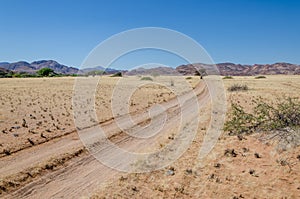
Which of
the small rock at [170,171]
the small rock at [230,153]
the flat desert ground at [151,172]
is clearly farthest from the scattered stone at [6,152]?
the small rock at [230,153]

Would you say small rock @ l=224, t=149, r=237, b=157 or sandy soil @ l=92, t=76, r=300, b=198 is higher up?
small rock @ l=224, t=149, r=237, b=157

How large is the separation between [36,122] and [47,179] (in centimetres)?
1039

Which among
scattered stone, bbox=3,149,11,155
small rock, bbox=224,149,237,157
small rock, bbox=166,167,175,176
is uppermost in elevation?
small rock, bbox=224,149,237,157

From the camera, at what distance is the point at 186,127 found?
16688 mm

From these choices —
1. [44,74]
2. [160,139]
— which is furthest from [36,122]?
[44,74]

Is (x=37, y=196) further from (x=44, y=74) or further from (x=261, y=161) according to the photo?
(x=44, y=74)

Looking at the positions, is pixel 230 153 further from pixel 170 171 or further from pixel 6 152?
pixel 6 152

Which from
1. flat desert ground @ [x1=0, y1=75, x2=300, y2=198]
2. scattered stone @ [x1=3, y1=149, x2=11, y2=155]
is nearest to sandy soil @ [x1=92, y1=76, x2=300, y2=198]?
flat desert ground @ [x1=0, y1=75, x2=300, y2=198]

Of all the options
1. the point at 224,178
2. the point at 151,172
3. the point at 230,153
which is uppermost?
the point at 230,153

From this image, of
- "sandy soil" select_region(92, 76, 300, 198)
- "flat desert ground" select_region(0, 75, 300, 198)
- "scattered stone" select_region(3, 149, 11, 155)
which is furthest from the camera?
"scattered stone" select_region(3, 149, 11, 155)

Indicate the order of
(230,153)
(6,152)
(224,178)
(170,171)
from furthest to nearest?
(6,152) → (230,153) → (170,171) → (224,178)

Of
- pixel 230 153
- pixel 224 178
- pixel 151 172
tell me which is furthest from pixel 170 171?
pixel 230 153

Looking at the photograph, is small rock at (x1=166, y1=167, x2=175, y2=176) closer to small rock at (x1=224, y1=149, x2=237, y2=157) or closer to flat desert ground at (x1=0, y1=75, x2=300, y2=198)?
flat desert ground at (x1=0, y1=75, x2=300, y2=198)

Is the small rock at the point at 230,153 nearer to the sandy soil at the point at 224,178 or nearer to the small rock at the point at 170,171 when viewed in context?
the sandy soil at the point at 224,178
